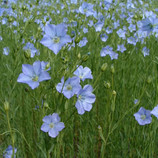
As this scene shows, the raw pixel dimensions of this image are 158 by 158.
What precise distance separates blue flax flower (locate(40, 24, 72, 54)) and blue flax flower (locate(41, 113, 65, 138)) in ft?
1.13

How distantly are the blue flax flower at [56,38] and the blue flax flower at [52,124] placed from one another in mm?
344

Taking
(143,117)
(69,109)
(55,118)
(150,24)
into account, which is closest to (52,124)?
(55,118)

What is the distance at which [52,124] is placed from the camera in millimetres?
1186

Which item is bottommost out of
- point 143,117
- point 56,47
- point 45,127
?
point 143,117

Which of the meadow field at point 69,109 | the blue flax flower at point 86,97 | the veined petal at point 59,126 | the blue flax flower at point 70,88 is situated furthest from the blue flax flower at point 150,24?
the veined petal at point 59,126

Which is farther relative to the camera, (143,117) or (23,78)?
(143,117)

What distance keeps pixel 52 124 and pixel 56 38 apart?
17.9 inches

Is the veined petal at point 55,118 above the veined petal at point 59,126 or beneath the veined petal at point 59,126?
above

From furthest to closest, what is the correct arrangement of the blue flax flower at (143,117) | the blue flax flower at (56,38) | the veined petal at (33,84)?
the blue flax flower at (143,117)
the blue flax flower at (56,38)
the veined petal at (33,84)

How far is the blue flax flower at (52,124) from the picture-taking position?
1.20 metres

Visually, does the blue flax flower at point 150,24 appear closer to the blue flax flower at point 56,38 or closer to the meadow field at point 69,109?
the meadow field at point 69,109

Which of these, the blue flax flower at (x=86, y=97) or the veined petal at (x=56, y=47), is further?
the blue flax flower at (x=86, y=97)

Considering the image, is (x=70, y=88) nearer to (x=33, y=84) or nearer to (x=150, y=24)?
(x=33, y=84)

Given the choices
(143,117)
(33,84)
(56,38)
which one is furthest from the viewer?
(143,117)
